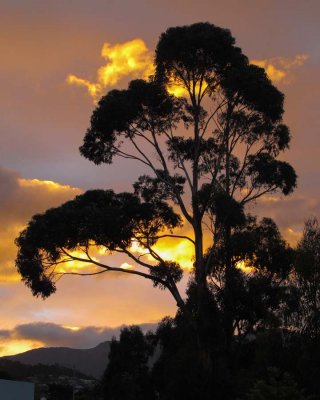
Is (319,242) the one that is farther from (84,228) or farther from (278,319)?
(84,228)

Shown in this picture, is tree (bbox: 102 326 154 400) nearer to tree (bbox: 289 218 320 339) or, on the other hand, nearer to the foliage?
tree (bbox: 289 218 320 339)

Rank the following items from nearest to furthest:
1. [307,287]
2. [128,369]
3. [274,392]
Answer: [274,392], [307,287], [128,369]

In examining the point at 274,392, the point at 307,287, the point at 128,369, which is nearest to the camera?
the point at 274,392

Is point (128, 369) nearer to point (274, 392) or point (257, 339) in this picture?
point (257, 339)

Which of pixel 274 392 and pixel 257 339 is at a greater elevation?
pixel 257 339

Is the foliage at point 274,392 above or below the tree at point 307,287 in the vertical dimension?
below

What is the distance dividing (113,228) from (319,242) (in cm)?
936

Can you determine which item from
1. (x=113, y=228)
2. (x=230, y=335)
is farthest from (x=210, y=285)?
(x=113, y=228)

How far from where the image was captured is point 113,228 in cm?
3222

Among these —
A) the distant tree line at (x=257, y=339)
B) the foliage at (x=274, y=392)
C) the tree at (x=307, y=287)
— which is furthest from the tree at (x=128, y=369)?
the foliage at (x=274, y=392)

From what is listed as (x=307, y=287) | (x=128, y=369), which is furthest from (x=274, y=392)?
(x=128, y=369)

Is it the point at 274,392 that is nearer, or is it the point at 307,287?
the point at 274,392

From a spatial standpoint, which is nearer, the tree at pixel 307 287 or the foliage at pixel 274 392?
the foliage at pixel 274 392

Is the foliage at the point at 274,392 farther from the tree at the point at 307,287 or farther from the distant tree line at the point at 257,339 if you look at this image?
the tree at the point at 307,287
